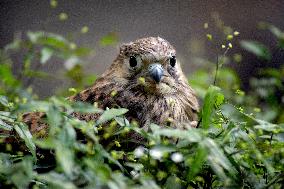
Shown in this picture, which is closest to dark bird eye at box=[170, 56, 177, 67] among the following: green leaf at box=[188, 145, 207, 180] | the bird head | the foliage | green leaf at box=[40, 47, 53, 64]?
the bird head

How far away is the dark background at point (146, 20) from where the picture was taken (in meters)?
5.62

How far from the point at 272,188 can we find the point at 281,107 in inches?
48.9

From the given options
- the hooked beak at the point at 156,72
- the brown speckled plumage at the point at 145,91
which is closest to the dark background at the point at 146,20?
the brown speckled plumage at the point at 145,91

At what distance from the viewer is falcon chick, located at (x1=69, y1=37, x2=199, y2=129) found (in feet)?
12.2

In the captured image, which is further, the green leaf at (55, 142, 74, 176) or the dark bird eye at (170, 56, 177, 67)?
the dark bird eye at (170, 56, 177, 67)

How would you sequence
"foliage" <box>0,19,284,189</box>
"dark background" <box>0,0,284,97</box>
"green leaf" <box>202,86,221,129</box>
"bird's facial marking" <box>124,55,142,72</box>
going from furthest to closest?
"dark background" <box>0,0,284,97</box> < "bird's facial marking" <box>124,55,142,72</box> < "green leaf" <box>202,86,221,129</box> < "foliage" <box>0,19,284,189</box>

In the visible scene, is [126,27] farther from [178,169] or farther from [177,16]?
[178,169]

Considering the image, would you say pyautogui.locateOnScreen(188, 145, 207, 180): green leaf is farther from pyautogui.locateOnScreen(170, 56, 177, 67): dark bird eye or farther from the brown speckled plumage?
pyautogui.locateOnScreen(170, 56, 177, 67): dark bird eye

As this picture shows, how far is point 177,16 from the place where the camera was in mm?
6133

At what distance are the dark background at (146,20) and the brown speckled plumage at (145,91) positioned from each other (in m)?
1.44

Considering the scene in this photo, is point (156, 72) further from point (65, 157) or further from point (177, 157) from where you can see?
point (65, 157)

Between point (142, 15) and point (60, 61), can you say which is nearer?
point (60, 61)

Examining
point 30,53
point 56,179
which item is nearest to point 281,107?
point 30,53

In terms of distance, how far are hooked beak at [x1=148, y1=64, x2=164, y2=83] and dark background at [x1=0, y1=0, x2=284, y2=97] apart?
5.43 feet
